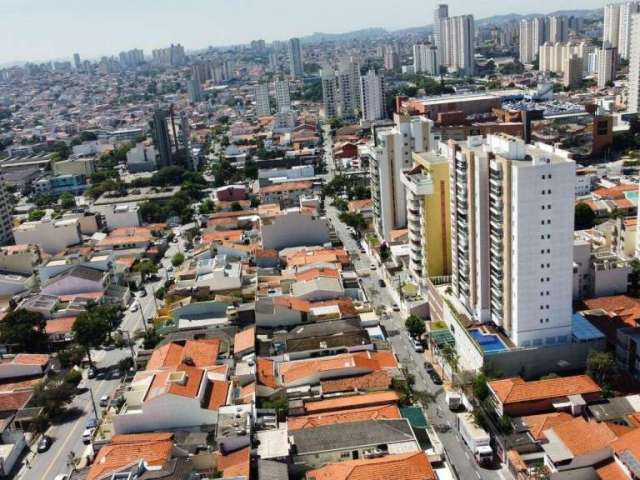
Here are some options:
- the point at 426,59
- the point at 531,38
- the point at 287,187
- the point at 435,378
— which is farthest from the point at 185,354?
the point at 531,38

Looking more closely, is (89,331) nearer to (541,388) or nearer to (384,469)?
(384,469)

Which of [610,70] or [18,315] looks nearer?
[18,315]

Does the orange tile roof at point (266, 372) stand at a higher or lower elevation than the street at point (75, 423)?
higher

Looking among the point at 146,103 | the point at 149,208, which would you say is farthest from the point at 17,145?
the point at 149,208

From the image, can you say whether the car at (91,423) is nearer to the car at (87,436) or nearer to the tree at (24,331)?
the car at (87,436)

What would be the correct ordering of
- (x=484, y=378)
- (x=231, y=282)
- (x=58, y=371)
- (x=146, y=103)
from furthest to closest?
(x=146, y=103) < (x=231, y=282) < (x=58, y=371) < (x=484, y=378)

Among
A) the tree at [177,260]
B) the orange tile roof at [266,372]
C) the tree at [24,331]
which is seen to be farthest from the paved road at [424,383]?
the tree at [24,331]

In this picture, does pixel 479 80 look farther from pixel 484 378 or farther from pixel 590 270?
pixel 484 378
